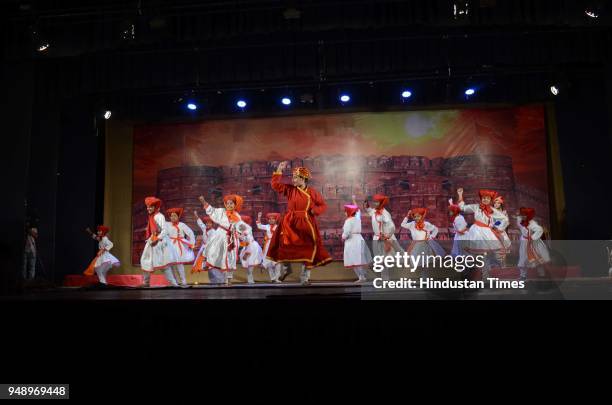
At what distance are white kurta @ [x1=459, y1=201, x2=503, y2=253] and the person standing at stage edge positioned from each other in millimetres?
2248

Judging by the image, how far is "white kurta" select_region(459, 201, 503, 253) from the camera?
729cm

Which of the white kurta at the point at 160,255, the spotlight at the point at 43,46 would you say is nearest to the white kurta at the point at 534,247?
the white kurta at the point at 160,255

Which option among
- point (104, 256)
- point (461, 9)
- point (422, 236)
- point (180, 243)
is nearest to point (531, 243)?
point (422, 236)

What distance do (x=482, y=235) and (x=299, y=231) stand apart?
3.00m

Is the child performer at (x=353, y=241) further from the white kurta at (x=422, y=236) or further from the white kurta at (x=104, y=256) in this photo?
the white kurta at (x=104, y=256)

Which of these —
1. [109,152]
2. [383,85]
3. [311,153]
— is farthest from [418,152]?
[109,152]

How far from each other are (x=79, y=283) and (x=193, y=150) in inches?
139

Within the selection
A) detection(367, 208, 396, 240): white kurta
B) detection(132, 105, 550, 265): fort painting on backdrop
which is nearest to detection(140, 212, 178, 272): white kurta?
detection(132, 105, 550, 265): fort painting on backdrop

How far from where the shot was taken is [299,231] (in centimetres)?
676

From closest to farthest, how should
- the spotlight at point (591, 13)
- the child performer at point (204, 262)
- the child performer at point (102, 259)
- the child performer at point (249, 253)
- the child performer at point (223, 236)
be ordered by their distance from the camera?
the spotlight at point (591, 13)
the child performer at point (223, 236)
the child performer at point (102, 259)
the child performer at point (204, 262)
the child performer at point (249, 253)

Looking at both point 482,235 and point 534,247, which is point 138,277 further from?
point 534,247

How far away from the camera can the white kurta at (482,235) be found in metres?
7.29

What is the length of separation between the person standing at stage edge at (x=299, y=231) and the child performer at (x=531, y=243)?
3.75 m

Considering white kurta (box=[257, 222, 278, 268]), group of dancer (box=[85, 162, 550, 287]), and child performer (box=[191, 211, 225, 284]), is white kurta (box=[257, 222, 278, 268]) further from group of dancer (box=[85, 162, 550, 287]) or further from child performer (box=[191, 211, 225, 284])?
child performer (box=[191, 211, 225, 284])
